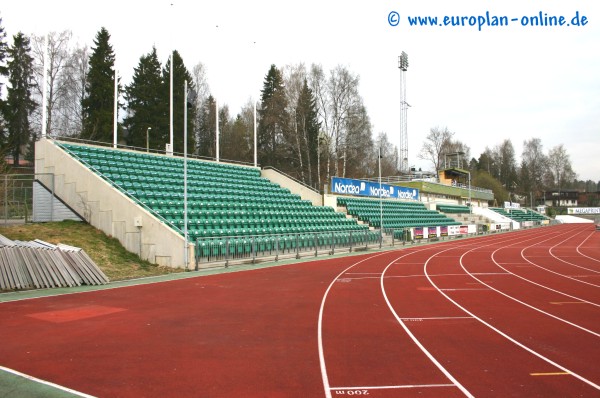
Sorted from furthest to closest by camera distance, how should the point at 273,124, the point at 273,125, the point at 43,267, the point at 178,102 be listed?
the point at 273,125
the point at 178,102
the point at 273,124
the point at 43,267

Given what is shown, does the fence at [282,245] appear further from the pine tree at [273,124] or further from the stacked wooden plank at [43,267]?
the pine tree at [273,124]

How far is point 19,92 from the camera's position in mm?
39594

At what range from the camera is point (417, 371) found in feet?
17.9

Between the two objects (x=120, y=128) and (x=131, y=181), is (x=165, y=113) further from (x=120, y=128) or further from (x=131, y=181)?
(x=131, y=181)

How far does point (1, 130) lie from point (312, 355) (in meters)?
38.9

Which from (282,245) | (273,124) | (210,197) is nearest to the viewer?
(282,245)

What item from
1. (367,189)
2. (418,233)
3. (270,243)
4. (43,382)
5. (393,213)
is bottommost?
(43,382)

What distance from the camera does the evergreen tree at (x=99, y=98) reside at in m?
39.8

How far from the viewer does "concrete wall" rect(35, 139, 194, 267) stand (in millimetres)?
16703

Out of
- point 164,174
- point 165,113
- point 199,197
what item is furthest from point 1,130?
point 199,197

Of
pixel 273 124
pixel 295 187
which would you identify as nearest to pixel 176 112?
pixel 273 124

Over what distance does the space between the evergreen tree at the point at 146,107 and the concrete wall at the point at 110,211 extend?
27.4m

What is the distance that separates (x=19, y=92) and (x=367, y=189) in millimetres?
35320

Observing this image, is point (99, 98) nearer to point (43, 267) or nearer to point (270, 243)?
point (270, 243)
